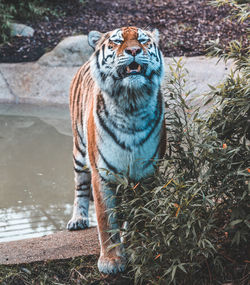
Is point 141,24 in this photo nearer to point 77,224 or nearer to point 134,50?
point 77,224

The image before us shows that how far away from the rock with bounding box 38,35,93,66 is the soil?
0.58 metres

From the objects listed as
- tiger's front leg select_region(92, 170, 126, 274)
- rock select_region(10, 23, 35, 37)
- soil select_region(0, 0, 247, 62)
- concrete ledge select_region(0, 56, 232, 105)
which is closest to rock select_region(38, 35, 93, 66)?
concrete ledge select_region(0, 56, 232, 105)

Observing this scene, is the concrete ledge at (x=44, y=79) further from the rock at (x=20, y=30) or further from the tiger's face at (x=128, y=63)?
the tiger's face at (x=128, y=63)

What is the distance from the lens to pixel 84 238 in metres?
3.29

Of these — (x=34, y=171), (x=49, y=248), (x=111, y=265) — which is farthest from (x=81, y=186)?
(x=34, y=171)

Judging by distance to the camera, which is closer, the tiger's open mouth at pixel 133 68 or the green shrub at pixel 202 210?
the green shrub at pixel 202 210

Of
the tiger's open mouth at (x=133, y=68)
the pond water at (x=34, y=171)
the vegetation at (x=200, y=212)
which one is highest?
the tiger's open mouth at (x=133, y=68)

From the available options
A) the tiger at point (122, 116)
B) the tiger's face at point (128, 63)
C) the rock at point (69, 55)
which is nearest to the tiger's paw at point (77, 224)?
the tiger at point (122, 116)

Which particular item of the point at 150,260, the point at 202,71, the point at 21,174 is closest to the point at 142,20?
the point at 202,71

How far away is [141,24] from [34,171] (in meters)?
4.79

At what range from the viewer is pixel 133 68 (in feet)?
8.61

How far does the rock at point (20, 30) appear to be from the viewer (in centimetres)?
866

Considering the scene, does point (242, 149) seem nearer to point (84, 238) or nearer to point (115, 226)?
point (115, 226)

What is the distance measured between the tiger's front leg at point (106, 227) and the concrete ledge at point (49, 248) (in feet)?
0.69
